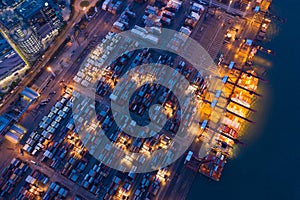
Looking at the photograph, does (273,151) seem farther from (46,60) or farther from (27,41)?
(27,41)

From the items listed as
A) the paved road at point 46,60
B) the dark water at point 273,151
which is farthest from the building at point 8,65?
the dark water at point 273,151

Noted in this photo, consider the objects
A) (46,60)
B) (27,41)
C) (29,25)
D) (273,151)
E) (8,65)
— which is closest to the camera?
(273,151)

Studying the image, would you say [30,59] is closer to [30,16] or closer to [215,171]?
[30,16]

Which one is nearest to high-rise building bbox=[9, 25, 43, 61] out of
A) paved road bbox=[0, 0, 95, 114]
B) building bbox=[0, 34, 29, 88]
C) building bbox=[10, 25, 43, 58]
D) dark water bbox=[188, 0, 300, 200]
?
building bbox=[10, 25, 43, 58]

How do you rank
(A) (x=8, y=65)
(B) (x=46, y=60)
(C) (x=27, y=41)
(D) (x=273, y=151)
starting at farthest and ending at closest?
(B) (x=46, y=60) → (A) (x=8, y=65) → (C) (x=27, y=41) → (D) (x=273, y=151)

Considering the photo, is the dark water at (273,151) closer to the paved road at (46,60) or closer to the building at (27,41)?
the paved road at (46,60)

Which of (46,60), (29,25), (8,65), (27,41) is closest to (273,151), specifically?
(46,60)

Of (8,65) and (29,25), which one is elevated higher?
(29,25)

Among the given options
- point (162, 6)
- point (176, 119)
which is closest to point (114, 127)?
point (176, 119)

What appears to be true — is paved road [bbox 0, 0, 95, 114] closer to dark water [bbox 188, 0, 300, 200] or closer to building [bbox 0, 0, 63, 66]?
building [bbox 0, 0, 63, 66]
